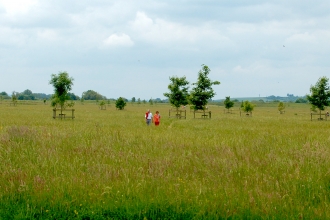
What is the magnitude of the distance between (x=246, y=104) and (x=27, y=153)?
185 ft

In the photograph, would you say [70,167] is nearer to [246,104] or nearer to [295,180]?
[295,180]

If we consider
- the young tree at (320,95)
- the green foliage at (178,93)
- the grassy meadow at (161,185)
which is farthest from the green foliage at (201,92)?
the grassy meadow at (161,185)

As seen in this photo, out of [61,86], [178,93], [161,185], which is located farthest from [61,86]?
[161,185]

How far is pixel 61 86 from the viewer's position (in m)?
36.4

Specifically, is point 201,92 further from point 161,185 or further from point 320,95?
point 161,185

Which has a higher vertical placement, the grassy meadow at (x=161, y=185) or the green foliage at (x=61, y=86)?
the green foliage at (x=61, y=86)

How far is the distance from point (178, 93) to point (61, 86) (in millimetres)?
16535

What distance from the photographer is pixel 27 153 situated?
999 centimetres

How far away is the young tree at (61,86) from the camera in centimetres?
3622

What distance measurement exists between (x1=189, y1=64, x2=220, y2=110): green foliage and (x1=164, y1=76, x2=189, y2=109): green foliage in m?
4.44

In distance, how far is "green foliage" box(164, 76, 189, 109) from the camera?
46.0 meters

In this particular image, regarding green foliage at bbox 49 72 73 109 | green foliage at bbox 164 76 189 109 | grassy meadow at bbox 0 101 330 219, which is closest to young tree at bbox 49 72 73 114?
green foliage at bbox 49 72 73 109

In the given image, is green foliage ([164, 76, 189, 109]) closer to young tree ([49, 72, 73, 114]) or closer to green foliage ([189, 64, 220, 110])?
green foliage ([189, 64, 220, 110])

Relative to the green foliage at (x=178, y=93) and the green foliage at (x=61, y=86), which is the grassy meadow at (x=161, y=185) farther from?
the green foliage at (x=178, y=93)
